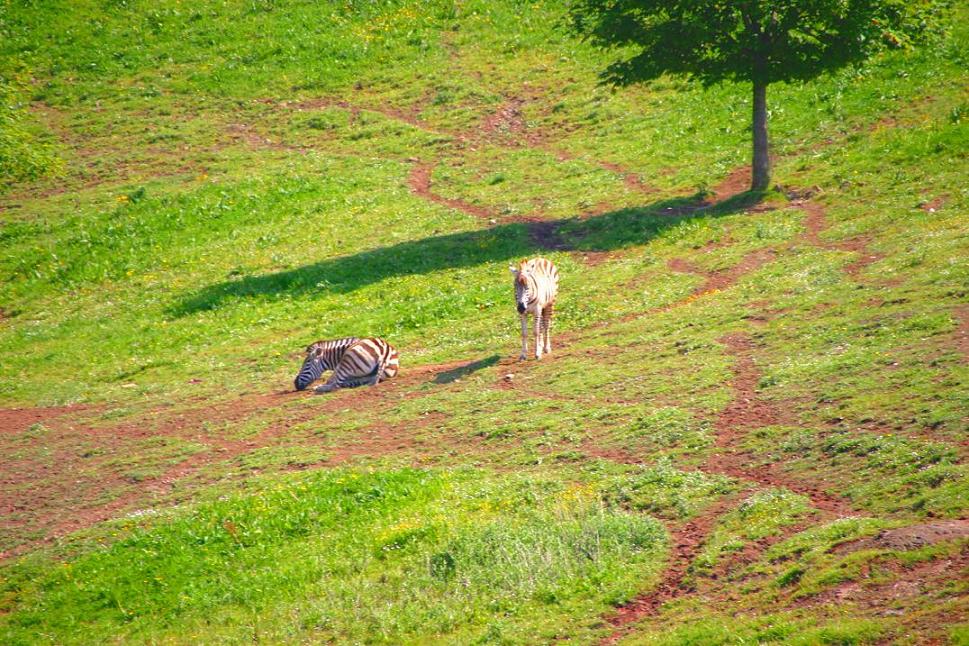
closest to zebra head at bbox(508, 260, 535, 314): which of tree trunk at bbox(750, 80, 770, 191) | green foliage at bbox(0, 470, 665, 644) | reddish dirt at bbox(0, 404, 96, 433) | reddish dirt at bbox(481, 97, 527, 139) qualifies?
green foliage at bbox(0, 470, 665, 644)

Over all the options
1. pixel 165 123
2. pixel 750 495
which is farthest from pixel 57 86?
pixel 750 495

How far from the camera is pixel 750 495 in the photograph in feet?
48.7

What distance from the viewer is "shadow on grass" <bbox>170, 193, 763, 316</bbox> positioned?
32.5 meters

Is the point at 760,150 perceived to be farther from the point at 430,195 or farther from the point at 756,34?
the point at 430,195

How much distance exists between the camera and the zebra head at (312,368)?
24.9m

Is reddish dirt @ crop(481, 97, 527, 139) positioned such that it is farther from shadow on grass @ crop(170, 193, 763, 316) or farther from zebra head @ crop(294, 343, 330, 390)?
zebra head @ crop(294, 343, 330, 390)

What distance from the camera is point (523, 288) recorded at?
23766 millimetres

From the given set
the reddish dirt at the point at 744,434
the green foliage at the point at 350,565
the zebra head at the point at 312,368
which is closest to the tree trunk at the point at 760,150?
the reddish dirt at the point at 744,434

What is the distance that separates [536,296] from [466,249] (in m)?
9.84

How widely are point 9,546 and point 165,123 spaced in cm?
3367

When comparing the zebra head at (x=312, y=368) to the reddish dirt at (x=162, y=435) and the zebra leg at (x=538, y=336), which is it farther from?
the zebra leg at (x=538, y=336)

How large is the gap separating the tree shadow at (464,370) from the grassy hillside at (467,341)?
164 mm

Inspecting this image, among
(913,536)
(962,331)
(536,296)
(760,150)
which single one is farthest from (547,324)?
(760,150)

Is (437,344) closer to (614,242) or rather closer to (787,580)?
(614,242)
